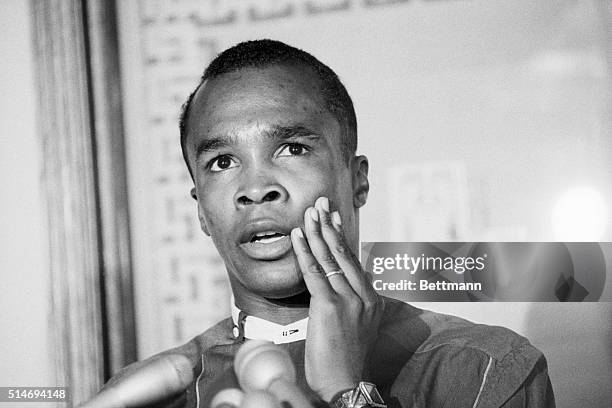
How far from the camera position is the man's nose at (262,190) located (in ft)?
5.86

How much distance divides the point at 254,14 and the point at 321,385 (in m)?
0.92

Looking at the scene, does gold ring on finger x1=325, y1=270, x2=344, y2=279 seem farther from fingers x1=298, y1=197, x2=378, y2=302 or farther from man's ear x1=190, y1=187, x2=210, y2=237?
man's ear x1=190, y1=187, x2=210, y2=237

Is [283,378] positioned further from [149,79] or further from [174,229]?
[149,79]

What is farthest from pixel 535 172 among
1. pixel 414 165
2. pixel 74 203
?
pixel 74 203

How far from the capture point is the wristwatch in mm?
1688

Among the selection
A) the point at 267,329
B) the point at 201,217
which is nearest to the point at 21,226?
the point at 201,217

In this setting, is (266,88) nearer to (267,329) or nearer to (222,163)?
(222,163)

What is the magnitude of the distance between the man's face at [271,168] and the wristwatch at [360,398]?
0.26 meters

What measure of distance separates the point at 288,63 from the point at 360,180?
327 mm

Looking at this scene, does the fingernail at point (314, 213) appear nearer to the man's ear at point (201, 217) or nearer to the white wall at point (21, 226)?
the man's ear at point (201, 217)

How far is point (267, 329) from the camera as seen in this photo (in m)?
1.84

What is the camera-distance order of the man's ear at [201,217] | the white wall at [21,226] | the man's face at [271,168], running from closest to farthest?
the man's face at [271,168], the man's ear at [201,217], the white wall at [21,226]

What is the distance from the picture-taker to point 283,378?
5.82ft

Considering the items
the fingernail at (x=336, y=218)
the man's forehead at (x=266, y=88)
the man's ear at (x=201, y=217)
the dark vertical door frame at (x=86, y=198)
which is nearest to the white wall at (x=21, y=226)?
the dark vertical door frame at (x=86, y=198)
